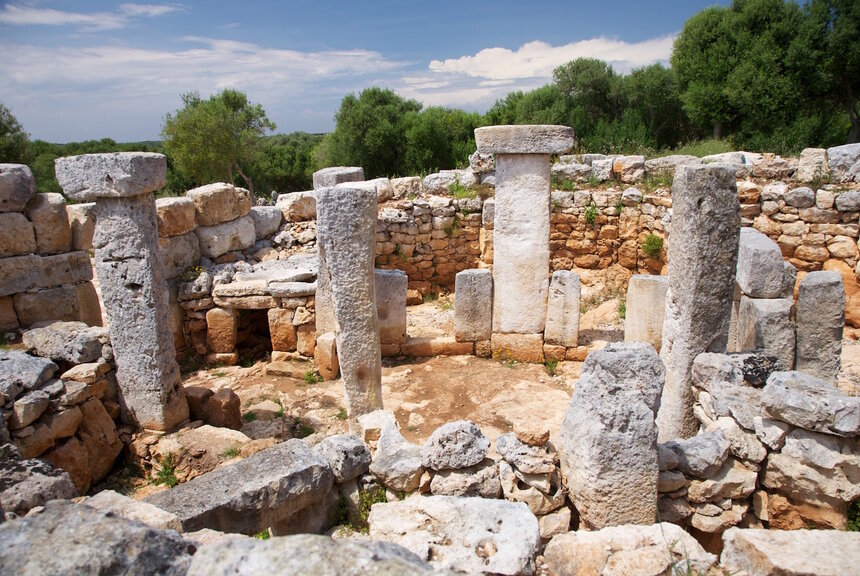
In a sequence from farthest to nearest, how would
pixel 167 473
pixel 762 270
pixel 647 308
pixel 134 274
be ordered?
1. pixel 647 308
2. pixel 134 274
3. pixel 167 473
4. pixel 762 270

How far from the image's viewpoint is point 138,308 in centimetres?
508

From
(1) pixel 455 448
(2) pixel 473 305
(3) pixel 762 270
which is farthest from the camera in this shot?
(2) pixel 473 305

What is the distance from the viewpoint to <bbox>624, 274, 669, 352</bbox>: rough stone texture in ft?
22.8

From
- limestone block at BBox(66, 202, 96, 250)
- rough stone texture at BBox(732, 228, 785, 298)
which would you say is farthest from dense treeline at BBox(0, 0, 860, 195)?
rough stone texture at BBox(732, 228, 785, 298)

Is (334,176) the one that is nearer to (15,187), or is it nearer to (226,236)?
(226,236)

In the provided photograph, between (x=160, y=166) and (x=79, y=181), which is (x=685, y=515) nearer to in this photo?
(x=160, y=166)

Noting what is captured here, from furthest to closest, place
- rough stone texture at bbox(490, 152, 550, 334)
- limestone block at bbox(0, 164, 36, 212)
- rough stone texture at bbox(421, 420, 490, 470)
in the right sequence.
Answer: rough stone texture at bbox(490, 152, 550, 334) < limestone block at bbox(0, 164, 36, 212) < rough stone texture at bbox(421, 420, 490, 470)

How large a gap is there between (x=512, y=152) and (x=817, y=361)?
3.98m

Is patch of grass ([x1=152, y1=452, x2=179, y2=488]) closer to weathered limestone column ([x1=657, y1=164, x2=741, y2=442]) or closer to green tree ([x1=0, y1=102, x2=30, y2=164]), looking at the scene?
weathered limestone column ([x1=657, y1=164, x2=741, y2=442])

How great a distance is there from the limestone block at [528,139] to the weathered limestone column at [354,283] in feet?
9.66

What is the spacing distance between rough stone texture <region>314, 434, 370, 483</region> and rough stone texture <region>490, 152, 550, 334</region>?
388 cm

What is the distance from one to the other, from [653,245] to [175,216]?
7568 millimetres

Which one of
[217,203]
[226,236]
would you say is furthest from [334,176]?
[226,236]

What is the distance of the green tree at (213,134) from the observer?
70.7 ft
